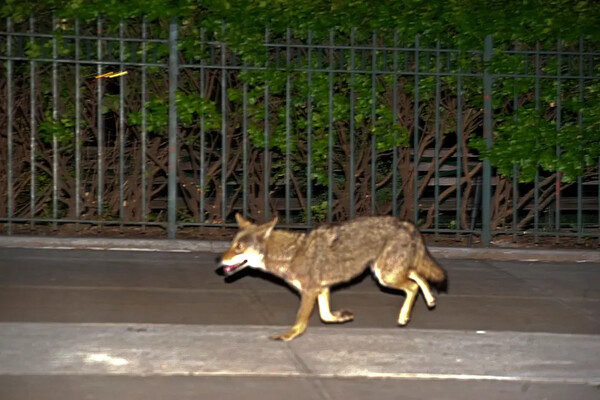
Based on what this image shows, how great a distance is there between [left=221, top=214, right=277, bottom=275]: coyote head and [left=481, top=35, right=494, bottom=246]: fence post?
434 cm

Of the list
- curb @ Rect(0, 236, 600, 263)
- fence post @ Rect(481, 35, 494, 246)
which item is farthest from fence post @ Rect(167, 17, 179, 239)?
fence post @ Rect(481, 35, 494, 246)

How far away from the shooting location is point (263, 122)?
493 inches

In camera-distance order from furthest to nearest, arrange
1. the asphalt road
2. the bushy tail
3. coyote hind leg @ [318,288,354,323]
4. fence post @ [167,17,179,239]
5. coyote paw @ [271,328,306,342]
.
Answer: fence post @ [167,17,179,239] → the bushy tail → coyote hind leg @ [318,288,354,323] → coyote paw @ [271,328,306,342] → the asphalt road

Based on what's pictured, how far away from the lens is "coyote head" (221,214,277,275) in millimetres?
8398

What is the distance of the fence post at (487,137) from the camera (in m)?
12.2

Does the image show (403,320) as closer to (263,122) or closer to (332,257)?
(332,257)

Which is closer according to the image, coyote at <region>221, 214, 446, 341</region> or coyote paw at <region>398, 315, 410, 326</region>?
coyote at <region>221, 214, 446, 341</region>

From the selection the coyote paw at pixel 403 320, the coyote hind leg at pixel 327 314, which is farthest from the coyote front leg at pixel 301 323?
the coyote paw at pixel 403 320

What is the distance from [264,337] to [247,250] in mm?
625

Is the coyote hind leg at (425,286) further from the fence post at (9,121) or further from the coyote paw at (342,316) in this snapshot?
the fence post at (9,121)

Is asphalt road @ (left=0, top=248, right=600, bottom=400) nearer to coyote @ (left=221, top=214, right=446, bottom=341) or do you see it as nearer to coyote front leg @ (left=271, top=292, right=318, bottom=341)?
coyote front leg @ (left=271, top=292, right=318, bottom=341)

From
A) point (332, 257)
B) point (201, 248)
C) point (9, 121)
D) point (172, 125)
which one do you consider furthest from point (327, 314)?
point (9, 121)

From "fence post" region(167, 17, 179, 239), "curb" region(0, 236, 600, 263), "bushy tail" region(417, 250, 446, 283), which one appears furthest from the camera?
"fence post" region(167, 17, 179, 239)

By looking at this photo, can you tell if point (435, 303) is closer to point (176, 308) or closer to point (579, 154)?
point (176, 308)
